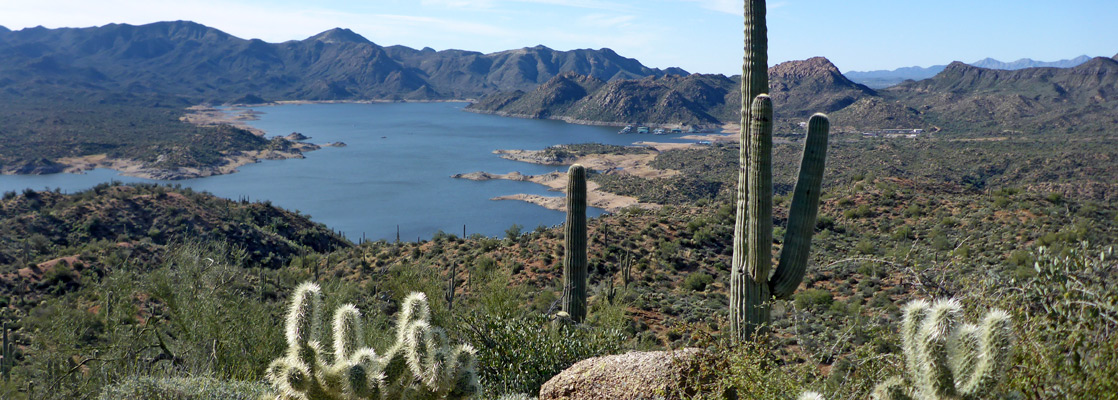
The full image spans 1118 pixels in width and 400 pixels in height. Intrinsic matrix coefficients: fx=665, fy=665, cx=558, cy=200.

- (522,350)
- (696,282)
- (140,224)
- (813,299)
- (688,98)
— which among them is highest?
(688,98)

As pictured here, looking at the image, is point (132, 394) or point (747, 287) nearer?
point (132, 394)

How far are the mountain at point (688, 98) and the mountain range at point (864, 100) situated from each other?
0.24 metres

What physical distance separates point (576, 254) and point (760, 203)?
4.30m

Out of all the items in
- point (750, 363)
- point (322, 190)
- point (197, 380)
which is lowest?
point (322, 190)

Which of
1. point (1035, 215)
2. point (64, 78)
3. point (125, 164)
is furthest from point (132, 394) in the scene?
point (64, 78)

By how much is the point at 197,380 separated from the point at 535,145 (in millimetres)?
106309

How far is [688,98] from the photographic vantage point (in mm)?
155875

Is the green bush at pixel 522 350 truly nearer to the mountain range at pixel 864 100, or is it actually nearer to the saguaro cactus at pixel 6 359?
the saguaro cactus at pixel 6 359

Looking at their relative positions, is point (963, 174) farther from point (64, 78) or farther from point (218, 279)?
point (64, 78)

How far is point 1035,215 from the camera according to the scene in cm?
2483

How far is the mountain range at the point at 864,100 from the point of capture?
101 m

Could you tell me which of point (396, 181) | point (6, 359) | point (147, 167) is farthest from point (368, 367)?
point (147, 167)

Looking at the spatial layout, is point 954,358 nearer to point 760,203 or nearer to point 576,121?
point 760,203

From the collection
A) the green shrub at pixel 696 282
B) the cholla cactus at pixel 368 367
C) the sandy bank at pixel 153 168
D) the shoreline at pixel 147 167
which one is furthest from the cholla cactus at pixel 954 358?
the sandy bank at pixel 153 168
